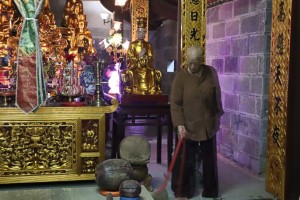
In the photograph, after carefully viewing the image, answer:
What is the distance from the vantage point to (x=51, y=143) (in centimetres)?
364

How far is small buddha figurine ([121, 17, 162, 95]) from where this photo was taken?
14.6 feet

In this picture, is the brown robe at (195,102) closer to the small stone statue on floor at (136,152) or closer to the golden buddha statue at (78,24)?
the small stone statue on floor at (136,152)

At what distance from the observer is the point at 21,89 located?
3443mm

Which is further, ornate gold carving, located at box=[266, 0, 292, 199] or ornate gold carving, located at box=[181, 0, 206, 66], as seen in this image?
ornate gold carving, located at box=[181, 0, 206, 66]

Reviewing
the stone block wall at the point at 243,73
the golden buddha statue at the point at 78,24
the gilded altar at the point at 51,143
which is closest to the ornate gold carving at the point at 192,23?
the gilded altar at the point at 51,143

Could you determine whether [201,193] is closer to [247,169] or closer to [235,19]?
[247,169]

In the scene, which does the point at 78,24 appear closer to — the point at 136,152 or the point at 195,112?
the point at 195,112

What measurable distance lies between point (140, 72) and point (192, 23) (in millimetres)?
1030

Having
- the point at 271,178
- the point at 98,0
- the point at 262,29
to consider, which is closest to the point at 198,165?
the point at 271,178

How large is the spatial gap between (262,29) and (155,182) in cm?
186

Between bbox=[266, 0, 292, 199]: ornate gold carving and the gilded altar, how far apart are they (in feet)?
4.41

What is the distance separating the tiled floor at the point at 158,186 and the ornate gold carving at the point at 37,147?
165 mm

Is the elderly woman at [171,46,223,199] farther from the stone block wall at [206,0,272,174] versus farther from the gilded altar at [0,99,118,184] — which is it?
the stone block wall at [206,0,272,174]

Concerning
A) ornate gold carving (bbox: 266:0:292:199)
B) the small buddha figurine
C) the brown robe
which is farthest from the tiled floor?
the small buddha figurine
